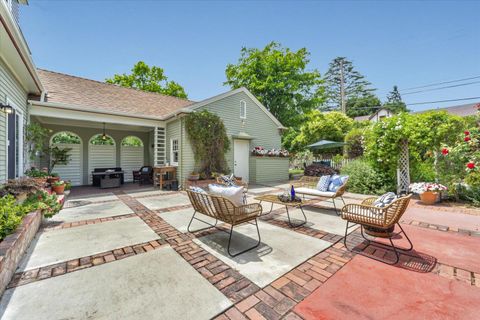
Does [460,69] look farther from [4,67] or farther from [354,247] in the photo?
[4,67]

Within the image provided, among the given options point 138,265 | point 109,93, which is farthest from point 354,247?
point 109,93

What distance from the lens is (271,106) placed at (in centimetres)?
1995

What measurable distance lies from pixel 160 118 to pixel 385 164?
31.7ft

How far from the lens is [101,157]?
11.0 metres

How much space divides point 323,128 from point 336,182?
46.2 ft

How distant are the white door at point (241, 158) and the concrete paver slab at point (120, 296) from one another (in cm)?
826

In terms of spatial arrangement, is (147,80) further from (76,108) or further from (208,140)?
(208,140)

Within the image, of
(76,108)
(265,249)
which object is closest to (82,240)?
(265,249)

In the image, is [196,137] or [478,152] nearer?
[478,152]

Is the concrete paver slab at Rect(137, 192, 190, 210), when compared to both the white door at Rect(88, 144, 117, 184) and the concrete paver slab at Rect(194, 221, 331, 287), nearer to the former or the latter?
the concrete paver slab at Rect(194, 221, 331, 287)

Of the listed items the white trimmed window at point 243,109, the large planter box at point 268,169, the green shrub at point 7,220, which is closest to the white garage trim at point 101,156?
the white trimmed window at point 243,109

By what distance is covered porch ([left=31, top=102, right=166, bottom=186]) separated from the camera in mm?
9088

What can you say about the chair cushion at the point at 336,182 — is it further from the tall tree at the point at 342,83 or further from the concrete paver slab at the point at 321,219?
the tall tree at the point at 342,83

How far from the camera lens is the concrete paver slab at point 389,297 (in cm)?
190
